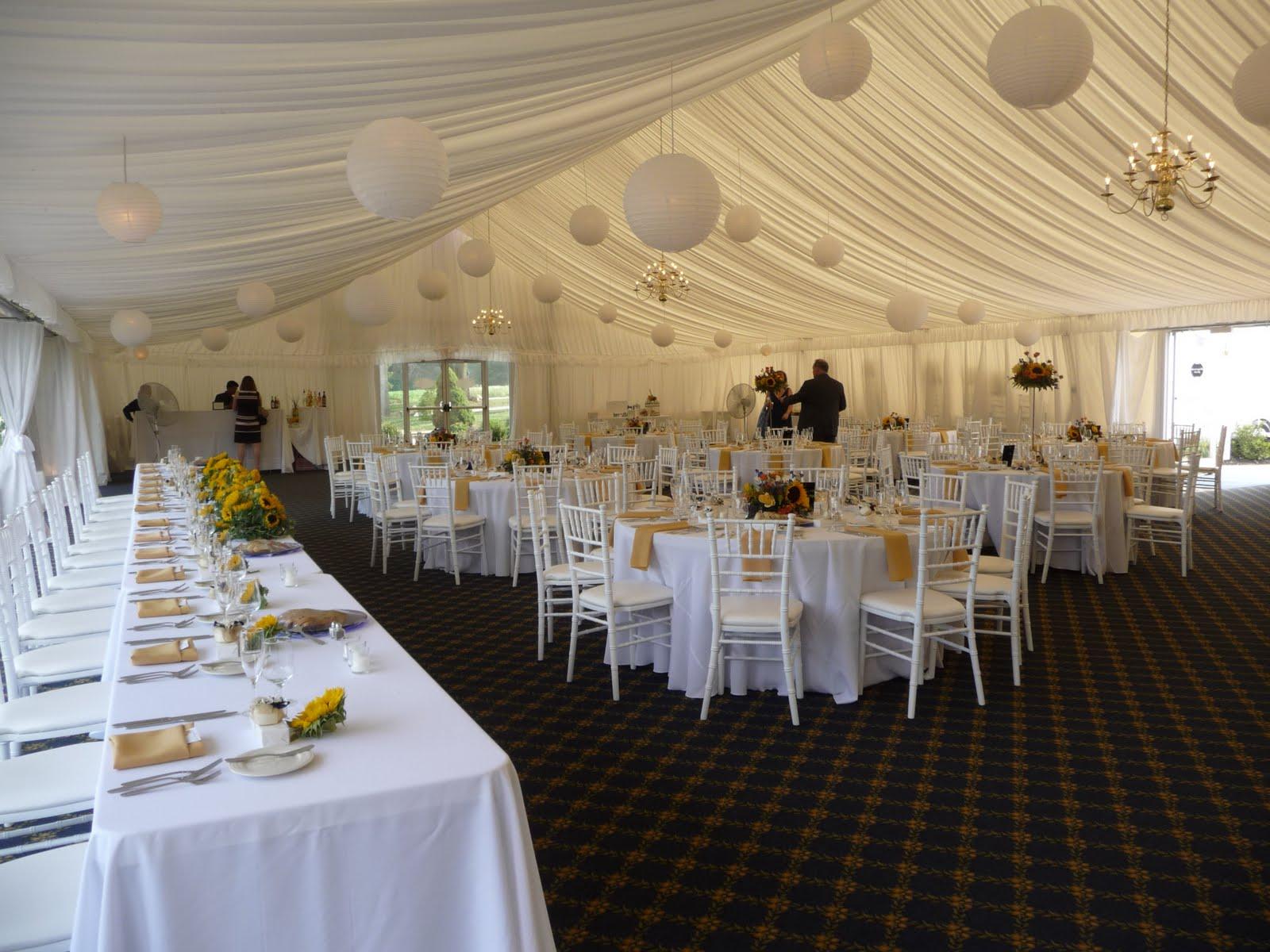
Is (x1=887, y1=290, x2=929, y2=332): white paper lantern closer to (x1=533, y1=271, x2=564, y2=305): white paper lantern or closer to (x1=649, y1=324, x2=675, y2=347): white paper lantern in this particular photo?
(x1=533, y1=271, x2=564, y2=305): white paper lantern

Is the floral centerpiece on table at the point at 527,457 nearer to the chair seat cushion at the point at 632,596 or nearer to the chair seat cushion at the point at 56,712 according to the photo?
the chair seat cushion at the point at 632,596

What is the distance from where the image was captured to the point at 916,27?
7914mm

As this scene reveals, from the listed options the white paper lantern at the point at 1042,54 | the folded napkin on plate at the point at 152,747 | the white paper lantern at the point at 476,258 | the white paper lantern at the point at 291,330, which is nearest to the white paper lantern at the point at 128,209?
the folded napkin on plate at the point at 152,747

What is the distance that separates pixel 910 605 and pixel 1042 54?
2490 mm

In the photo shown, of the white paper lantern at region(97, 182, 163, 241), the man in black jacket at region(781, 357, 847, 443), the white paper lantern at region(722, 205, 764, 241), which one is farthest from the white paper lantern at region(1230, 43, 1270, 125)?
the man in black jacket at region(781, 357, 847, 443)

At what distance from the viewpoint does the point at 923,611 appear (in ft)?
15.0

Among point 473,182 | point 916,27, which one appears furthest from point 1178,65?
point 473,182

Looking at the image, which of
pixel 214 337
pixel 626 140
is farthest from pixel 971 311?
pixel 214 337

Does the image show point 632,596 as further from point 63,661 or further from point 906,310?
point 906,310

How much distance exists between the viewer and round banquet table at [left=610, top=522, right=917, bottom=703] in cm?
482

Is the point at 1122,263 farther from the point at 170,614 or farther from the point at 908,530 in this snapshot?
the point at 170,614

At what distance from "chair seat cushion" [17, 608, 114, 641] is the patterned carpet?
168 centimetres

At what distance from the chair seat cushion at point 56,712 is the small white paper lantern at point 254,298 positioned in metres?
5.51

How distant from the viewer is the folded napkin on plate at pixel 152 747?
203 centimetres
